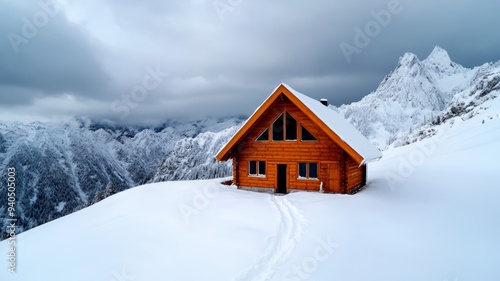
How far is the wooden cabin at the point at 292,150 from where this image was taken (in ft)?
54.1

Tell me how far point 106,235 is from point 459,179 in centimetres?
1854

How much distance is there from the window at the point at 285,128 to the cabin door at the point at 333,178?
2.78m

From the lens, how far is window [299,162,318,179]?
57.1ft

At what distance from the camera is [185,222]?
38.7 feet

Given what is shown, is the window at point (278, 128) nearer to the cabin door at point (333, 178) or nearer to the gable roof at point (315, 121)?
the gable roof at point (315, 121)

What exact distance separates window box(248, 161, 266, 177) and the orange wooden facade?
145mm

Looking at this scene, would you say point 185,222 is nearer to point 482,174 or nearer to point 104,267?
point 104,267

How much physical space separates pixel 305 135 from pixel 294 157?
1.51m

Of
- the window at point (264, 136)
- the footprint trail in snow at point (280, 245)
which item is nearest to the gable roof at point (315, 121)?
the window at point (264, 136)

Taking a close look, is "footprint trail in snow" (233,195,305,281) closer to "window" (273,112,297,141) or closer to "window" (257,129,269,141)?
"window" (273,112,297,141)

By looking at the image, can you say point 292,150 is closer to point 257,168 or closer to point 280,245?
point 257,168

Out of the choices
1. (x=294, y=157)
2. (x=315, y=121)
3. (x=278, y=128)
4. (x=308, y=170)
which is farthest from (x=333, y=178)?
(x=278, y=128)

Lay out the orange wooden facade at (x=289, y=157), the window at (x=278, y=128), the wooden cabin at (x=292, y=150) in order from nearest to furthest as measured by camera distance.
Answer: the wooden cabin at (x=292, y=150) < the orange wooden facade at (x=289, y=157) < the window at (x=278, y=128)

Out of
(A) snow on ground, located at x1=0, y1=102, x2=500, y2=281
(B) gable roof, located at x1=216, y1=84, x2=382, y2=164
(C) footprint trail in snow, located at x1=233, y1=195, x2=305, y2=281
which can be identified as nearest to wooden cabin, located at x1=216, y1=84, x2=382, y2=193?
(B) gable roof, located at x1=216, y1=84, x2=382, y2=164
